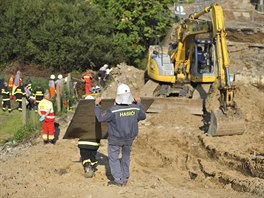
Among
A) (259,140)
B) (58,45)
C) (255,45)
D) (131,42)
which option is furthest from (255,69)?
(259,140)

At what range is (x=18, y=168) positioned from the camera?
901 centimetres

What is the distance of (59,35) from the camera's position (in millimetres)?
25219

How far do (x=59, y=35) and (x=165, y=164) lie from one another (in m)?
15.9

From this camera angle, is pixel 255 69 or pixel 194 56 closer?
pixel 194 56

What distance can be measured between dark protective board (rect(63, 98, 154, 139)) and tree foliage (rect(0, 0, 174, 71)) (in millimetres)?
17230

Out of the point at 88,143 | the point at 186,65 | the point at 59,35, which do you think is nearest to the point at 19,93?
the point at 186,65

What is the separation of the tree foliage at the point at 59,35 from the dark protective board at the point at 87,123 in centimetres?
1723

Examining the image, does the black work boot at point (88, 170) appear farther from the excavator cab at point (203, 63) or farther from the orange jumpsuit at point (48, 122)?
the excavator cab at point (203, 63)

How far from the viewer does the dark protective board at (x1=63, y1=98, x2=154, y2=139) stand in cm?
783

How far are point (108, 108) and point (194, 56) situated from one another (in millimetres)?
9424

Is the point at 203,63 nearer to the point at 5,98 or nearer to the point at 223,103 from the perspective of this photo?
the point at 223,103

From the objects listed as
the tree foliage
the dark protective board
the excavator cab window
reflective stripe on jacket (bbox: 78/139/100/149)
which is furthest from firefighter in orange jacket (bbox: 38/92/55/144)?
the tree foliage

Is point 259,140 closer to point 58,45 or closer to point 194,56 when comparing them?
point 194,56

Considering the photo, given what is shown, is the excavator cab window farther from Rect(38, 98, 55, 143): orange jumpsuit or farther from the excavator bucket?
Rect(38, 98, 55, 143): orange jumpsuit
